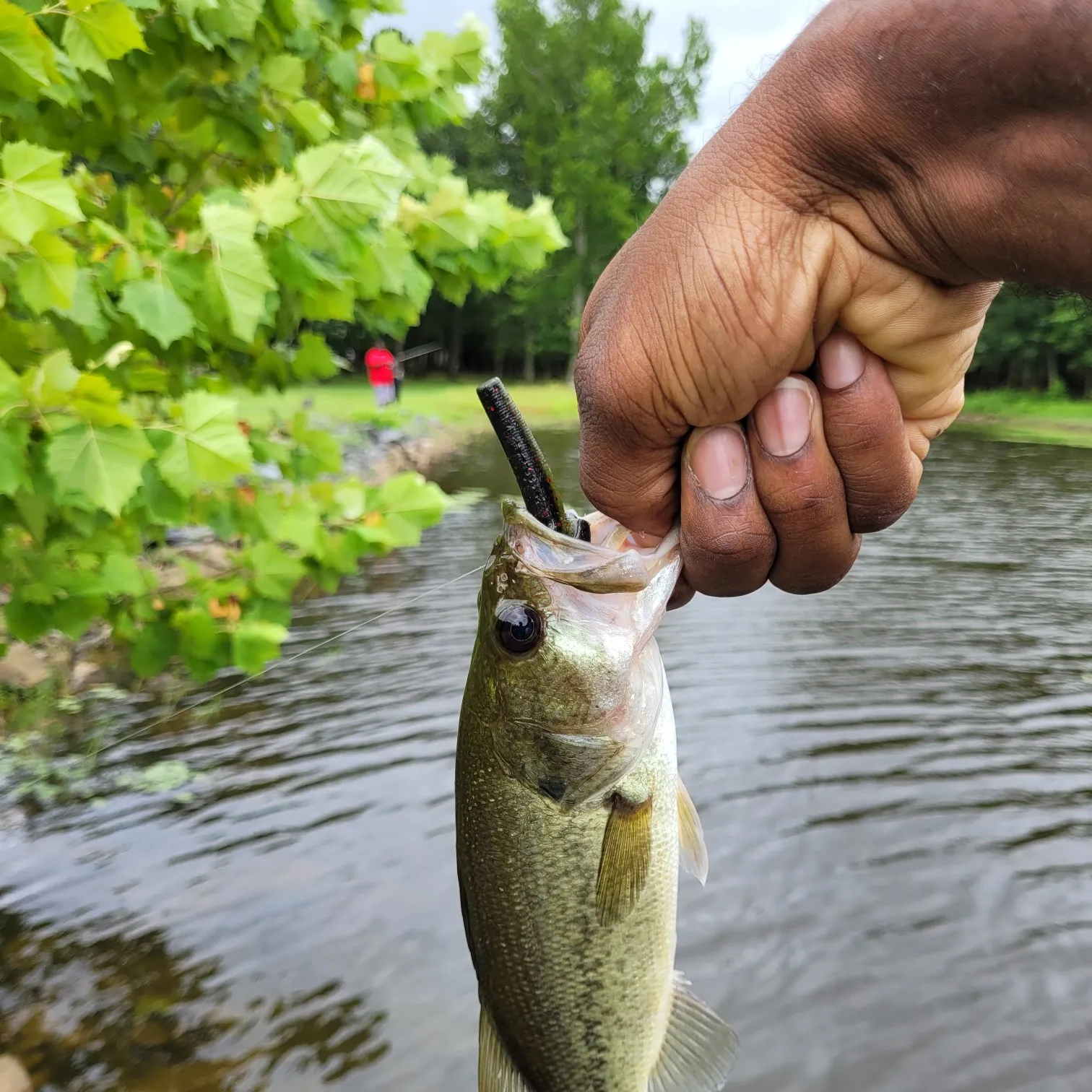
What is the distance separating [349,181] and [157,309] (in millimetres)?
765

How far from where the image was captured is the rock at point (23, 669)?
783 cm

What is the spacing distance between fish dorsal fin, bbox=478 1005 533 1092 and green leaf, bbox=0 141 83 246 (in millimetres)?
2294

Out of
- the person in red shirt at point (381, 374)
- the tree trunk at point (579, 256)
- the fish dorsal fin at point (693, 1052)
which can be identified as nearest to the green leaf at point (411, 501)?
the fish dorsal fin at point (693, 1052)

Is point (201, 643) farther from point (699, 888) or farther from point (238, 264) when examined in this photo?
point (699, 888)

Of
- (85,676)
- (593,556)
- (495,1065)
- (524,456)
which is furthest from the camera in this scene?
(85,676)

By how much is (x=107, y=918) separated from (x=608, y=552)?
478 cm

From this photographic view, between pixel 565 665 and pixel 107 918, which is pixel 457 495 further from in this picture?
pixel 565 665

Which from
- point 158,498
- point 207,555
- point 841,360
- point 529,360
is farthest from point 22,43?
point 529,360

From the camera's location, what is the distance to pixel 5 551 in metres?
3.29

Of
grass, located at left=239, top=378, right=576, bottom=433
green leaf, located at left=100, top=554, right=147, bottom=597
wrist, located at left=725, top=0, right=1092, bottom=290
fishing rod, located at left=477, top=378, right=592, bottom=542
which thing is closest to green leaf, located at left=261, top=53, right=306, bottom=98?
green leaf, located at left=100, top=554, right=147, bottom=597

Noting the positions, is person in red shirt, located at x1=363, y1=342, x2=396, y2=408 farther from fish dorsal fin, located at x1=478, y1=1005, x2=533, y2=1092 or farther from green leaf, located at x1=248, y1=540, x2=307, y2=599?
fish dorsal fin, located at x1=478, y1=1005, x2=533, y2=1092

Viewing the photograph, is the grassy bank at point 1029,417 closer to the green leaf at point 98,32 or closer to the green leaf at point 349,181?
the green leaf at point 349,181

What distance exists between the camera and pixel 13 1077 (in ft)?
13.3

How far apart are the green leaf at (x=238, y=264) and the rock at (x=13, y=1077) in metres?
3.52
